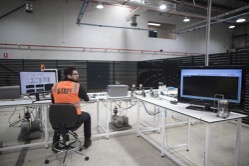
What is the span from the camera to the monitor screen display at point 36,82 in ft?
8.29

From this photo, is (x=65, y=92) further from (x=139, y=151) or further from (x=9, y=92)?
(x=139, y=151)

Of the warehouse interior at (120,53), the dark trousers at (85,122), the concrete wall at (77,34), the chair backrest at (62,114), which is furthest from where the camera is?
the concrete wall at (77,34)

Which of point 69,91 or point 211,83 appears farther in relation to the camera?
point 69,91

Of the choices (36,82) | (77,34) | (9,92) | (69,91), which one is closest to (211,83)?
(69,91)

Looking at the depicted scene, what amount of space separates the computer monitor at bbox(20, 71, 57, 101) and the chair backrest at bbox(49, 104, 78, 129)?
0.86m

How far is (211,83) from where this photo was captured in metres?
1.97

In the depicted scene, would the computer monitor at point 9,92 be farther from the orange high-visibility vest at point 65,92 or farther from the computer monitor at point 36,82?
the orange high-visibility vest at point 65,92

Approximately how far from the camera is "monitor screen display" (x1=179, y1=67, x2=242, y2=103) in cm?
180

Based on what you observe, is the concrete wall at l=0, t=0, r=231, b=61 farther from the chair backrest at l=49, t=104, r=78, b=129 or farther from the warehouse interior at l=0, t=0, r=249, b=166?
the chair backrest at l=49, t=104, r=78, b=129

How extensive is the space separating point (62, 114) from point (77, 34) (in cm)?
536

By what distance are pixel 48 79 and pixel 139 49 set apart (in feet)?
18.1

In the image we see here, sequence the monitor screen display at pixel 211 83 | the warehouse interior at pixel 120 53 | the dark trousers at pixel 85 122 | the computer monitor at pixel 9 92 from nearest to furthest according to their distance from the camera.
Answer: the monitor screen display at pixel 211 83 < the dark trousers at pixel 85 122 < the warehouse interior at pixel 120 53 < the computer monitor at pixel 9 92

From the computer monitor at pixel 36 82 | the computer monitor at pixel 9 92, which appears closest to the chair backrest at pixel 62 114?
the computer monitor at pixel 36 82

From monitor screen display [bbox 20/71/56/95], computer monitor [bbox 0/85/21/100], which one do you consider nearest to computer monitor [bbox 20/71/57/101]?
monitor screen display [bbox 20/71/56/95]
